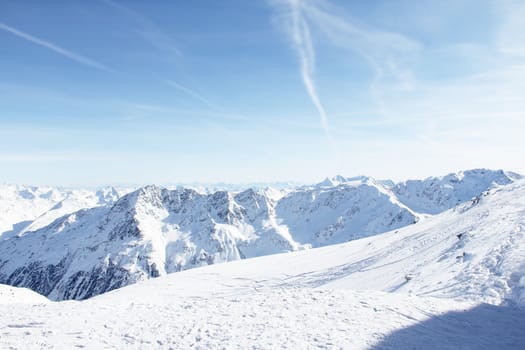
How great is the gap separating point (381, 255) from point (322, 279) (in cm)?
975

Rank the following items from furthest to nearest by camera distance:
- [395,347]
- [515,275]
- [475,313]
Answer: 1. [515,275]
2. [475,313]
3. [395,347]

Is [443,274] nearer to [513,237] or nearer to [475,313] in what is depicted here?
[513,237]

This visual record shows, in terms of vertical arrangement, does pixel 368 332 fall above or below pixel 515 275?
below

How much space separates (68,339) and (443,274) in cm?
2549

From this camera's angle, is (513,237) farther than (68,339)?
Yes

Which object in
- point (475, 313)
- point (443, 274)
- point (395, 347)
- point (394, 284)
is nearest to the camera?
point (395, 347)

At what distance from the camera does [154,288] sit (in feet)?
171

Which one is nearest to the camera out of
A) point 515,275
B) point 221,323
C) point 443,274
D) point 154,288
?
point 221,323

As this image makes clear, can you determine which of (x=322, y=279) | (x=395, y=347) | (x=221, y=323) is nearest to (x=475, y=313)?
(x=395, y=347)

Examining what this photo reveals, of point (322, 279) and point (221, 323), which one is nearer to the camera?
point (221, 323)

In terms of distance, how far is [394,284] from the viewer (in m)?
32.3

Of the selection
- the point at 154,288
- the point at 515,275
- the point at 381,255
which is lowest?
the point at 154,288

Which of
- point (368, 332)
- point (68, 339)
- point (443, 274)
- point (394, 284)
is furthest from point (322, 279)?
point (68, 339)

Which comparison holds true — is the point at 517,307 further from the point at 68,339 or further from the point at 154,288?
the point at 154,288
